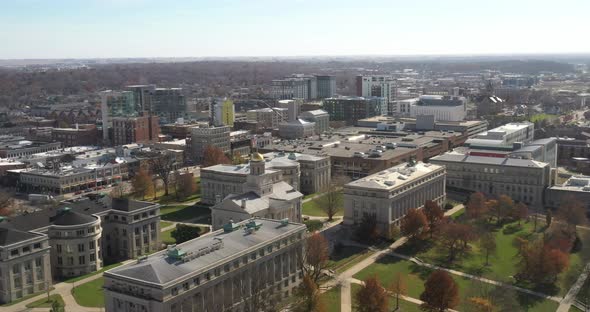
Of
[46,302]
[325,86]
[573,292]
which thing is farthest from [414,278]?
[325,86]

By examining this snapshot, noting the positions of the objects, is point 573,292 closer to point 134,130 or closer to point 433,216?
point 433,216

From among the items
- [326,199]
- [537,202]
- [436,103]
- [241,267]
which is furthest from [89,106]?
[241,267]

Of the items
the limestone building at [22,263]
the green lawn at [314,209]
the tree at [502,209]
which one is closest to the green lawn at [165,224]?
the green lawn at [314,209]

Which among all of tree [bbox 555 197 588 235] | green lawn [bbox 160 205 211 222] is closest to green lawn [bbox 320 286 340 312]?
tree [bbox 555 197 588 235]

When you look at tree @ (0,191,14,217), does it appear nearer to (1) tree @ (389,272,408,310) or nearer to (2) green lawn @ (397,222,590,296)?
(2) green lawn @ (397,222,590,296)

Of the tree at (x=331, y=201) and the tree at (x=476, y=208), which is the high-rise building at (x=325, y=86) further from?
the tree at (x=476, y=208)
